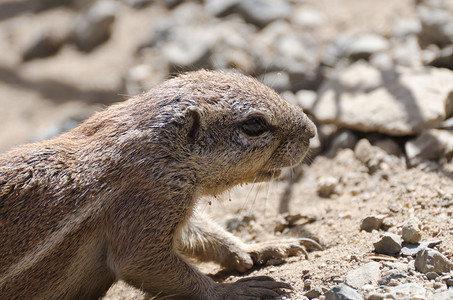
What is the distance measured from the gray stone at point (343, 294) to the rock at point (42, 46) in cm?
875

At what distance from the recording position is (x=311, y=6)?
966 centimetres

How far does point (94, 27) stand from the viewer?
407 inches

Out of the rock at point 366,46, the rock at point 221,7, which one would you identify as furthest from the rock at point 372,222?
the rock at point 221,7

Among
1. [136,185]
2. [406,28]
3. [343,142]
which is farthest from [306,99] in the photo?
[136,185]

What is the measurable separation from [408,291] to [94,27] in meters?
8.53

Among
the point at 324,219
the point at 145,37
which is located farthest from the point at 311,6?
the point at 324,219

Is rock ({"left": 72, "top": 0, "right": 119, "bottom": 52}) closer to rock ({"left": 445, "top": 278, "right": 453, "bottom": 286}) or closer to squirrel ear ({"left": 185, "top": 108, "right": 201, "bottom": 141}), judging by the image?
squirrel ear ({"left": 185, "top": 108, "right": 201, "bottom": 141})

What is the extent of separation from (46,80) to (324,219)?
667 centimetres

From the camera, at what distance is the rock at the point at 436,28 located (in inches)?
282

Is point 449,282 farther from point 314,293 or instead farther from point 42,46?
point 42,46

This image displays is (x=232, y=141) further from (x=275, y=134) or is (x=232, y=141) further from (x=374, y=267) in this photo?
(x=374, y=267)

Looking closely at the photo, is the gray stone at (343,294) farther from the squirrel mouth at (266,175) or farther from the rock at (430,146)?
the rock at (430,146)

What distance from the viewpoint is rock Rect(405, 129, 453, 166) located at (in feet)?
17.8

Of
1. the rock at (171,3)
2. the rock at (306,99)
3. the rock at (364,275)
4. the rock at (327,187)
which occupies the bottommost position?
the rock at (171,3)
